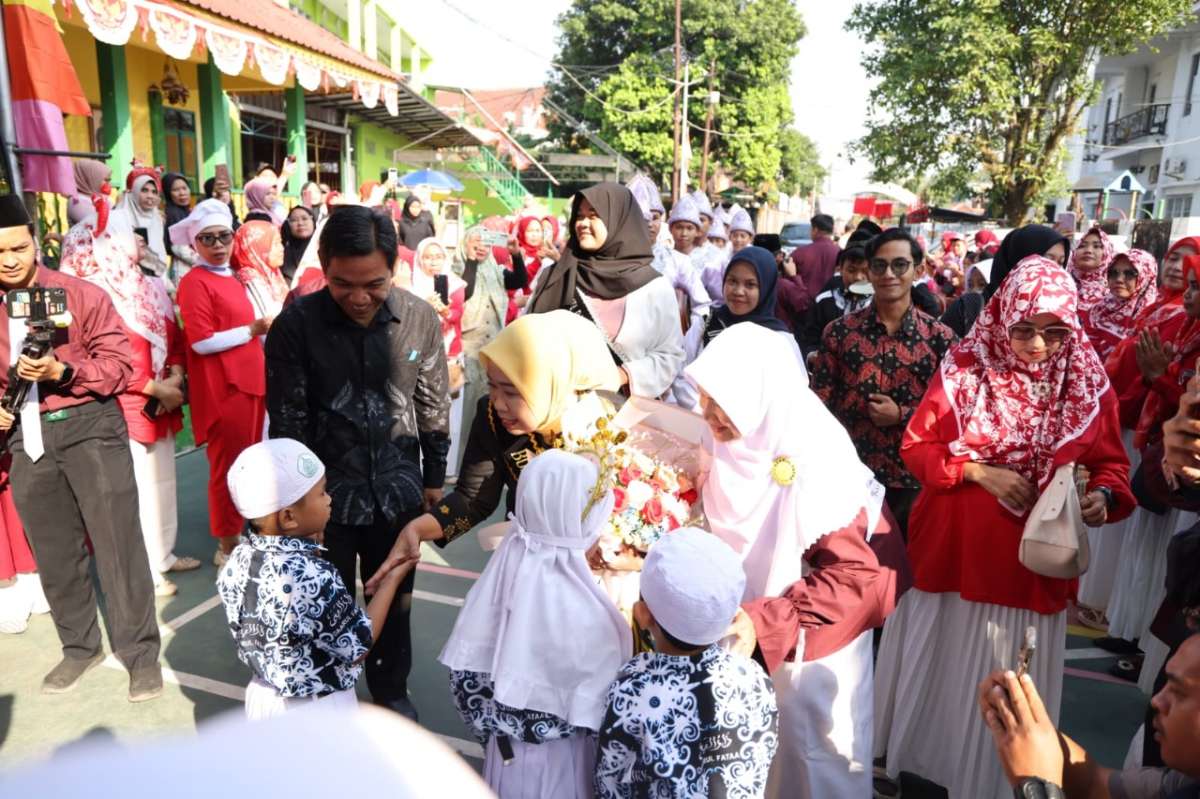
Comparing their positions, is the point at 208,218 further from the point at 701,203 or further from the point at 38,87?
the point at 701,203

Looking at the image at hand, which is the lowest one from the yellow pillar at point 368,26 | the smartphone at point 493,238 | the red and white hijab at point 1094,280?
the red and white hijab at point 1094,280

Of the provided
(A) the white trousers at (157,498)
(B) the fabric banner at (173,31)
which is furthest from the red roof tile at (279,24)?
(A) the white trousers at (157,498)

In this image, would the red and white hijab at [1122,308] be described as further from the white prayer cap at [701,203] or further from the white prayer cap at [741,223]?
the white prayer cap at [741,223]

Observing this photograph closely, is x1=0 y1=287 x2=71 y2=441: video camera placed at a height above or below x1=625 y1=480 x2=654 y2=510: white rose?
above

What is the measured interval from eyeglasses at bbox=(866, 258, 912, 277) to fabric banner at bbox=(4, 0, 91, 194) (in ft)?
12.1

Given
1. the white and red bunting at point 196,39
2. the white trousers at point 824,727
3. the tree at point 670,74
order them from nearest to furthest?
the white trousers at point 824,727, the white and red bunting at point 196,39, the tree at point 670,74

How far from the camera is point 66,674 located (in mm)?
3465

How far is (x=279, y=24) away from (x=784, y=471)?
38.3ft

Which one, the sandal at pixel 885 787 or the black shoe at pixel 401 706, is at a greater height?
the black shoe at pixel 401 706

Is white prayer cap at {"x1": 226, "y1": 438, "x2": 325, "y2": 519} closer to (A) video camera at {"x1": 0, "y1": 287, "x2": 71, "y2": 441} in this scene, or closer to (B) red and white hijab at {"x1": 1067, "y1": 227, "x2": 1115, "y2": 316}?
(A) video camera at {"x1": 0, "y1": 287, "x2": 71, "y2": 441}

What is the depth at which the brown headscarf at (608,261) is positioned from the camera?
13.2 feet

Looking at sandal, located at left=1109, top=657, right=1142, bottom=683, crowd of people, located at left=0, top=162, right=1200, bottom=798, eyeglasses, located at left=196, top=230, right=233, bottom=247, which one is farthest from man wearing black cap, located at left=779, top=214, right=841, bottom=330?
eyeglasses, located at left=196, top=230, right=233, bottom=247

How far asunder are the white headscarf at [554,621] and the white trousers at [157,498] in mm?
3132

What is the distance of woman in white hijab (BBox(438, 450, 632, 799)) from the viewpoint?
1.97 meters
